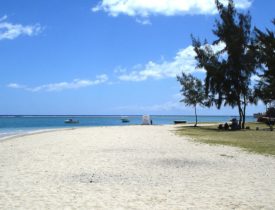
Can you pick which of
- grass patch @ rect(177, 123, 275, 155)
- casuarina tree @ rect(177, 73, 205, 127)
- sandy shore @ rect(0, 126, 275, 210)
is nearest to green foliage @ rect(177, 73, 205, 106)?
casuarina tree @ rect(177, 73, 205, 127)

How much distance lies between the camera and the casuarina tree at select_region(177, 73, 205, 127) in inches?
2707

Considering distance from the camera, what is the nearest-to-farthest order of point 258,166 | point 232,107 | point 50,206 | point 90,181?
point 50,206 < point 90,181 < point 258,166 < point 232,107

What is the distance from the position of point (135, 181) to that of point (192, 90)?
5688 centimetres

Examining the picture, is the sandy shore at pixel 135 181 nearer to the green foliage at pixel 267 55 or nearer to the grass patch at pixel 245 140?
the grass patch at pixel 245 140

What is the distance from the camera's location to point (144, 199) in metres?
10.9

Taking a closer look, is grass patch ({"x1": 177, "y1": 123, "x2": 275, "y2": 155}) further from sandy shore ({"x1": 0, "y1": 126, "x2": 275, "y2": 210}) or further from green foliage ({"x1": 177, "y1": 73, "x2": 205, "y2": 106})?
green foliage ({"x1": 177, "y1": 73, "x2": 205, "y2": 106})

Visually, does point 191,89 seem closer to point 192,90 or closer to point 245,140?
point 192,90

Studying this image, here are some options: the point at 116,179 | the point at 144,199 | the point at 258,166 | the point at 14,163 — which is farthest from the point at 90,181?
the point at 258,166

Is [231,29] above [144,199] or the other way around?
above

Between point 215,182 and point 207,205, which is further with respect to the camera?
point 215,182

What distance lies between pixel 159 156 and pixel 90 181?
7.59 meters

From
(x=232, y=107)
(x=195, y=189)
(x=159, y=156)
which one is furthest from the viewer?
(x=232, y=107)

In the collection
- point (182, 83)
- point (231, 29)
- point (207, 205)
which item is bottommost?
point (207, 205)

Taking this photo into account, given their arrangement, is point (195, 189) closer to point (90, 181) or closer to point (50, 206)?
point (90, 181)
